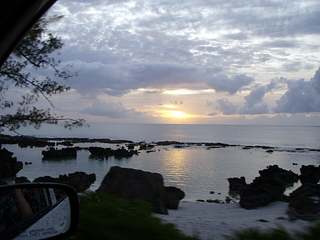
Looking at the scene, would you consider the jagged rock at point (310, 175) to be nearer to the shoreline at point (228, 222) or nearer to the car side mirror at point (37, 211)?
the shoreline at point (228, 222)

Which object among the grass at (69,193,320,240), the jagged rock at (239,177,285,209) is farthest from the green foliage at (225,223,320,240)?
the jagged rock at (239,177,285,209)

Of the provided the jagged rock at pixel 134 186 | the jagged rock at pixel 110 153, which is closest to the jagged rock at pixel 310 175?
the jagged rock at pixel 134 186

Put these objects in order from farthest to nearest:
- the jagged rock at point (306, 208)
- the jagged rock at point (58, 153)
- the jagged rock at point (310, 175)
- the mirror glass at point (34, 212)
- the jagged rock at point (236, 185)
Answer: the jagged rock at point (58, 153), the jagged rock at point (310, 175), the jagged rock at point (236, 185), the jagged rock at point (306, 208), the mirror glass at point (34, 212)

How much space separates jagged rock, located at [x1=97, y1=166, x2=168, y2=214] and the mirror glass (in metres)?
4.08

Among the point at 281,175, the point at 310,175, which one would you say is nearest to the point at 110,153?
the point at 281,175

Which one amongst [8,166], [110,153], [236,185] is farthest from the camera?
[110,153]

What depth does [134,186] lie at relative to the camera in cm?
632

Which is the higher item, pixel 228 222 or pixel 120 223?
pixel 120 223

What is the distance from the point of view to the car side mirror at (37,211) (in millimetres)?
1459

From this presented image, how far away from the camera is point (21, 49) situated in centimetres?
589

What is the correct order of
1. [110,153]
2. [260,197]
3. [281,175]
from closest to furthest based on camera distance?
[260,197], [281,175], [110,153]

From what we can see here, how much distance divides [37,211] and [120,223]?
1.33 metres

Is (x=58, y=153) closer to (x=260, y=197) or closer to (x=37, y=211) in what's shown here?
(x=260, y=197)

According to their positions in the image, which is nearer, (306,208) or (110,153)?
(306,208)
